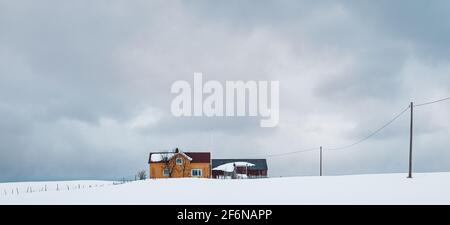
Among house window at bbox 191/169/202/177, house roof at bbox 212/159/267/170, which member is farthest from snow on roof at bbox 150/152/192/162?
house roof at bbox 212/159/267/170

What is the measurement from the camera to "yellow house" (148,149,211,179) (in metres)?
86.4

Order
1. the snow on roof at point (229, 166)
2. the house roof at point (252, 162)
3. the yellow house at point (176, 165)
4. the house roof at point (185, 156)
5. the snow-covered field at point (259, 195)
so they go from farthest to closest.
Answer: the house roof at point (252, 162) → the snow on roof at point (229, 166) → the house roof at point (185, 156) → the yellow house at point (176, 165) → the snow-covered field at point (259, 195)

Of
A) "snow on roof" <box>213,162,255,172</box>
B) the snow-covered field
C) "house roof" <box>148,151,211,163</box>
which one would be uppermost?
the snow-covered field

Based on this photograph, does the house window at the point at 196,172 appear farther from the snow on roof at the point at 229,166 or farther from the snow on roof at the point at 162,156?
the snow on roof at the point at 229,166

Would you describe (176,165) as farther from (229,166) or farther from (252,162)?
(252,162)

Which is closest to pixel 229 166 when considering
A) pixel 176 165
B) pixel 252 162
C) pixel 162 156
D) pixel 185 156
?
pixel 252 162

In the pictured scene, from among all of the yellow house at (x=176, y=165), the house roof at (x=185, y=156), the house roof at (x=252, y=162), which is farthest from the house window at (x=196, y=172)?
the house roof at (x=252, y=162)

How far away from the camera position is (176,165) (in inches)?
3413

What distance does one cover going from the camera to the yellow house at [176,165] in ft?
283

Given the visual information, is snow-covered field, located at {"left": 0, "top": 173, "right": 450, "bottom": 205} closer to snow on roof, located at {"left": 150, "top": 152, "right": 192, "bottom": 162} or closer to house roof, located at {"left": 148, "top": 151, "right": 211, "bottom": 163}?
snow on roof, located at {"left": 150, "top": 152, "right": 192, "bottom": 162}

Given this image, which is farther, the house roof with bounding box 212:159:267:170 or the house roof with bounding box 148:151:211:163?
the house roof with bounding box 212:159:267:170
